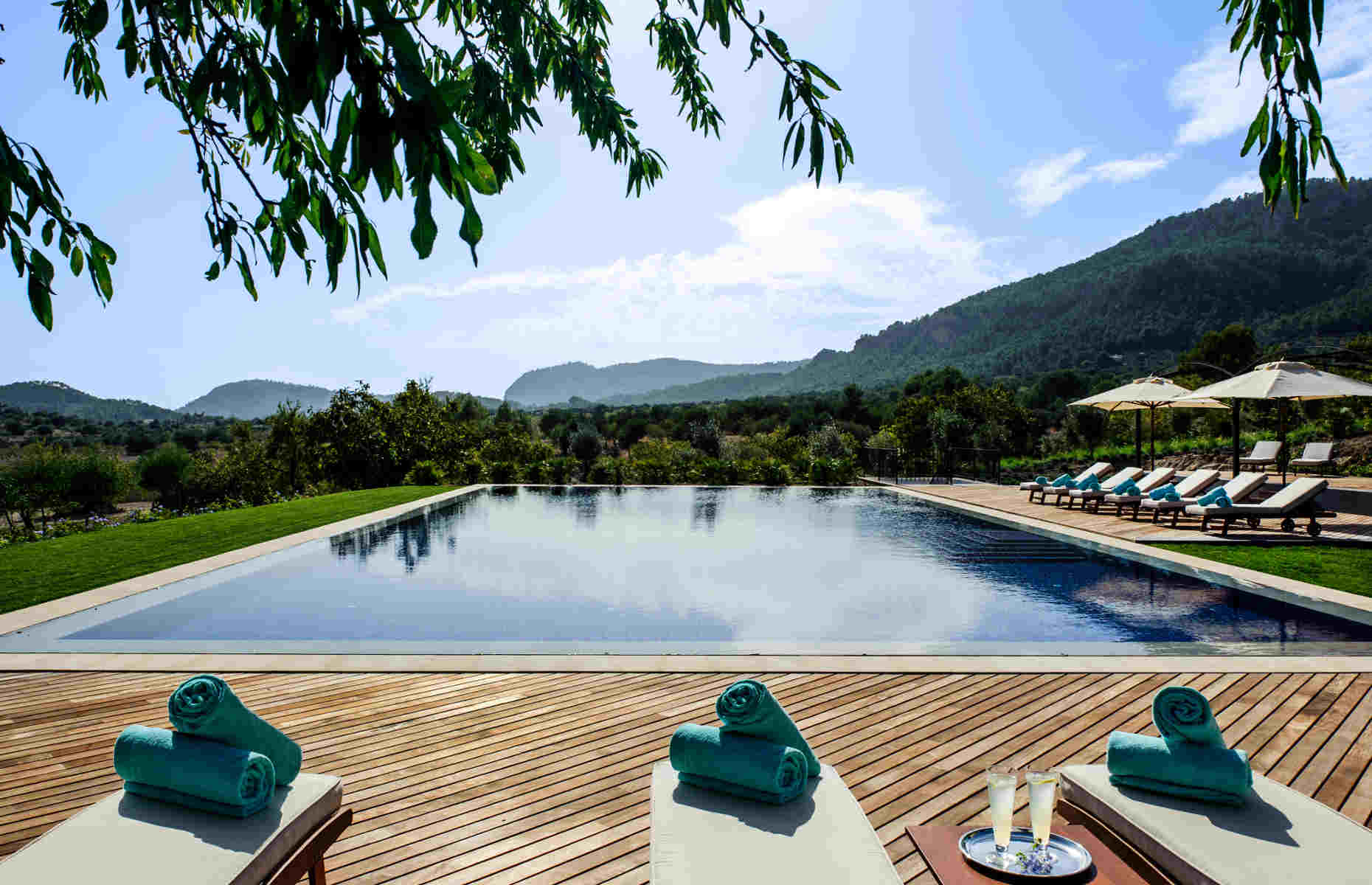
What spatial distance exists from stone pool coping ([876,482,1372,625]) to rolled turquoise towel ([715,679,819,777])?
491 cm

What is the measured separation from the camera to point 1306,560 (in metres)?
6.88

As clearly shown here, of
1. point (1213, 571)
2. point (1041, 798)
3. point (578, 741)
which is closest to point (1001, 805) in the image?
point (1041, 798)

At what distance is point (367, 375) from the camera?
17.7 m

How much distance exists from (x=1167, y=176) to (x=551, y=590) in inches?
608

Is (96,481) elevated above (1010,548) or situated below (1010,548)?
Answer: above

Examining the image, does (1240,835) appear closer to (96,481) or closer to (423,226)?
(423,226)

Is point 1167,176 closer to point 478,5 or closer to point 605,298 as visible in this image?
point 605,298

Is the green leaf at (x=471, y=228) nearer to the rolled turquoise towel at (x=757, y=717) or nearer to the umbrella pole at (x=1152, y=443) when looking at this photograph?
the rolled turquoise towel at (x=757, y=717)

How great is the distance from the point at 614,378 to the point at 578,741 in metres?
119

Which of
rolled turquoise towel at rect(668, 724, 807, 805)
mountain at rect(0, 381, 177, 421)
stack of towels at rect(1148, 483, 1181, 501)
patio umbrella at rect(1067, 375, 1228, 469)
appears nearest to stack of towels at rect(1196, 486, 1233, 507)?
stack of towels at rect(1148, 483, 1181, 501)

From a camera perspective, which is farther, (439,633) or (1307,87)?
(439,633)

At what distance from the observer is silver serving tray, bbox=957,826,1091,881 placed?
5.52 feet

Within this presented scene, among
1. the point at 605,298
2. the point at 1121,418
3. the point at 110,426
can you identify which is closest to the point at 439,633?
the point at 605,298

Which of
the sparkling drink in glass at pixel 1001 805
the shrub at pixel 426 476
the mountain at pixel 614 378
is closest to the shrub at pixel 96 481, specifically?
the shrub at pixel 426 476
